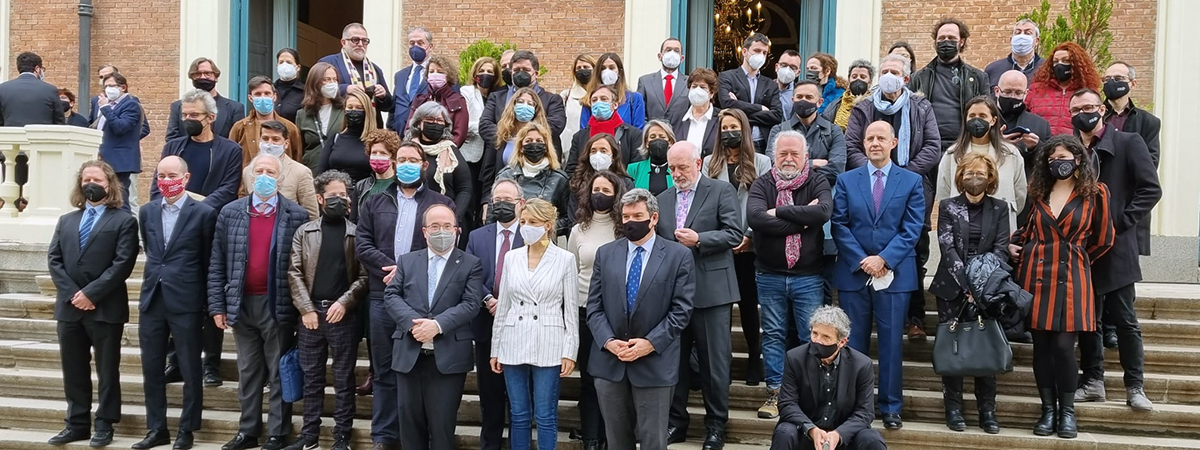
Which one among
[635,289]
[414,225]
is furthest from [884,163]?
[414,225]

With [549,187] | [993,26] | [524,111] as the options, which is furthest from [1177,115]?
[549,187]

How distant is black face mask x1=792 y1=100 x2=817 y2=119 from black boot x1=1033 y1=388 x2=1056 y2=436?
2451 mm

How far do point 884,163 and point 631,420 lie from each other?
2.34 metres

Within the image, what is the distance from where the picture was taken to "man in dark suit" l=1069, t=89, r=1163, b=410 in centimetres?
707

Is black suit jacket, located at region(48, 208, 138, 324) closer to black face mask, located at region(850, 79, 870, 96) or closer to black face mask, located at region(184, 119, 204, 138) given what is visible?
black face mask, located at region(184, 119, 204, 138)

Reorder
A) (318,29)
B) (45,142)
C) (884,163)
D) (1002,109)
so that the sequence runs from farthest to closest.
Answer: (318,29)
(45,142)
(1002,109)
(884,163)

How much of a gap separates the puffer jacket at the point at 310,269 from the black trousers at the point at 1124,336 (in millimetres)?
4761

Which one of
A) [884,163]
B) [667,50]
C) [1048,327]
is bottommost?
[1048,327]

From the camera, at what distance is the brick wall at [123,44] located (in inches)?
549

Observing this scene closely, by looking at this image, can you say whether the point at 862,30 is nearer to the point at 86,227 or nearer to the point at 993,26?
the point at 993,26

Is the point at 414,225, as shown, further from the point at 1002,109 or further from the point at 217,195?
the point at 1002,109

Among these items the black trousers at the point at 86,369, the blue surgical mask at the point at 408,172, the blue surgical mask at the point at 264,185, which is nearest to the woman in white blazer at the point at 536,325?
the blue surgical mask at the point at 408,172

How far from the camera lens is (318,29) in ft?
57.7

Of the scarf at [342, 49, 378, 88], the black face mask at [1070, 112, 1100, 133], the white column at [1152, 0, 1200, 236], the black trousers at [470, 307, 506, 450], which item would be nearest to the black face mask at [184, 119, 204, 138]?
the scarf at [342, 49, 378, 88]
